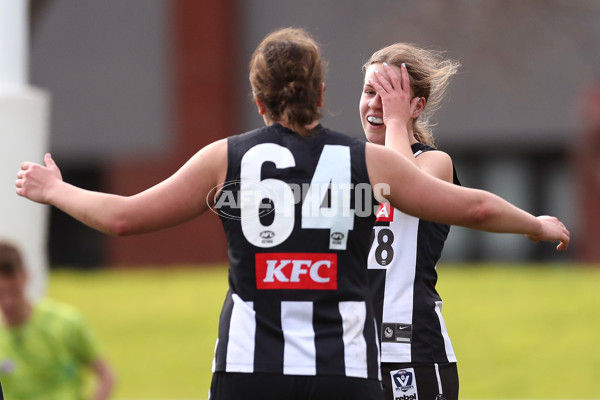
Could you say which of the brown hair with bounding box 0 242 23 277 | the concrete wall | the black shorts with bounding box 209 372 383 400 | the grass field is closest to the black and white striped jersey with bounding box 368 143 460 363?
the black shorts with bounding box 209 372 383 400

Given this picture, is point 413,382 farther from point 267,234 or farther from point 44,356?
point 44,356

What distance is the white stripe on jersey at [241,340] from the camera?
3.15 meters

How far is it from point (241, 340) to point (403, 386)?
3.42ft

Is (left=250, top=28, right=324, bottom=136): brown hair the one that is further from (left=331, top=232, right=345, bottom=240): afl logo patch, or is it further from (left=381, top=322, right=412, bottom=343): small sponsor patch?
(left=381, top=322, right=412, bottom=343): small sponsor patch

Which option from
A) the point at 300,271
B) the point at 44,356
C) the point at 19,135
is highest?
the point at 19,135

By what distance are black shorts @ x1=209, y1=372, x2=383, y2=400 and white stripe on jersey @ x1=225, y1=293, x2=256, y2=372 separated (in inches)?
1.4

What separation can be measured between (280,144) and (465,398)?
9.27 m

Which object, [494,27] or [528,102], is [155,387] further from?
[528,102]

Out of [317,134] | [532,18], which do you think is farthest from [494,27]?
[317,134]

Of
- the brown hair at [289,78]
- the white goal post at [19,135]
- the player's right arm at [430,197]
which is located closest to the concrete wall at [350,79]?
the white goal post at [19,135]

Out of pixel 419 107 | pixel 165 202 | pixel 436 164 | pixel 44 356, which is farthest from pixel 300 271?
pixel 44 356

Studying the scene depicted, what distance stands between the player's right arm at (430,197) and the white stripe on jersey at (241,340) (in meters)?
0.58

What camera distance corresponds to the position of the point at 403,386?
3.97m

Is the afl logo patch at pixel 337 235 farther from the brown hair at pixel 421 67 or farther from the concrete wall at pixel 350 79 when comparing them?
the concrete wall at pixel 350 79
